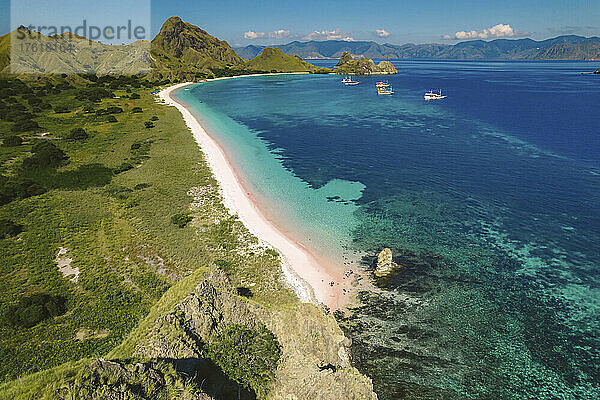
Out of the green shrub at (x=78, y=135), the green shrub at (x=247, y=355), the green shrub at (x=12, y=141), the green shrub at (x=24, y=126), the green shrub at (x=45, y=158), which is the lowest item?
the green shrub at (x=247, y=355)

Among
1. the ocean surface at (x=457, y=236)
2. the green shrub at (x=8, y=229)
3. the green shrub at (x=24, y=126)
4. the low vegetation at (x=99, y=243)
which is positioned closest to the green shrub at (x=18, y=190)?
the low vegetation at (x=99, y=243)

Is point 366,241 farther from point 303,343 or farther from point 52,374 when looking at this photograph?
point 52,374

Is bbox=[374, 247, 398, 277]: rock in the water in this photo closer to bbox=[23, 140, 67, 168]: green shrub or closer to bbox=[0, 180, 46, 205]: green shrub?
bbox=[0, 180, 46, 205]: green shrub

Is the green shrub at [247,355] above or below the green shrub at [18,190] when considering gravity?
below

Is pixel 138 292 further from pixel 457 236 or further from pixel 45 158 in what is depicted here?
pixel 45 158

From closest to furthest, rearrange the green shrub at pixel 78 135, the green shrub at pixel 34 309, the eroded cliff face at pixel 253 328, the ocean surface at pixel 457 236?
1. the eroded cliff face at pixel 253 328
2. the ocean surface at pixel 457 236
3. the green shrub at pixel 34 309
4. the green shrub at pixel 78 135

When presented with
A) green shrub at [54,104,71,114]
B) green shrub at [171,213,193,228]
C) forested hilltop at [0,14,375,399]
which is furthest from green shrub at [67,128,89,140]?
green shrub at [171,213,193,228]

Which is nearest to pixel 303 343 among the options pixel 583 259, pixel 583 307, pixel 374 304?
pixel 374 304

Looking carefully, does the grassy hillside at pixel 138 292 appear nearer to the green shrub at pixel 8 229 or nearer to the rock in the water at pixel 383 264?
the green shrub at pixel 8 229
